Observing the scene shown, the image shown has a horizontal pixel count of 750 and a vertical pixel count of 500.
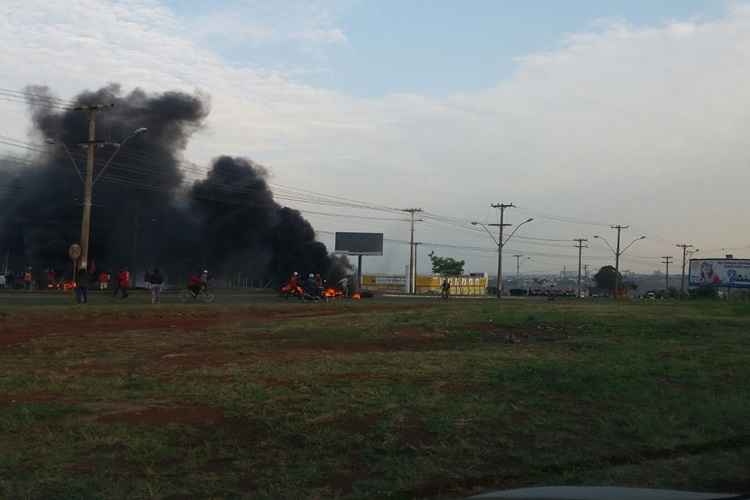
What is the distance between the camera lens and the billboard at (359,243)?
92.1 meters

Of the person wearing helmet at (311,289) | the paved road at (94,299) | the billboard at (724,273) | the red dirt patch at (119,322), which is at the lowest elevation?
the red dirt patch at (119,322)

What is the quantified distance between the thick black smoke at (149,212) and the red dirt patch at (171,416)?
55.7m

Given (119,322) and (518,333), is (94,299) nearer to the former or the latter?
(119,322)

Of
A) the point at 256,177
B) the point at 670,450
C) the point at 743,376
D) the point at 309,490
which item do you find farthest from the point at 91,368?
the point at 256,177

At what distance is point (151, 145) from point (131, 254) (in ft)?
31.3

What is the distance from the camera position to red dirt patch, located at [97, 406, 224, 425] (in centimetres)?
876

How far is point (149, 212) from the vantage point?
70.4m

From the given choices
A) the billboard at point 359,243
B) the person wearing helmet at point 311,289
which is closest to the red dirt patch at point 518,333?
the person wearing helmet at point 311,289

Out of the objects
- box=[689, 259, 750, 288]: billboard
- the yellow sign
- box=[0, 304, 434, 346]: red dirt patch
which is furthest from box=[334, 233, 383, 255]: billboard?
box=[0, 304, 434, 346]: red dirt patch

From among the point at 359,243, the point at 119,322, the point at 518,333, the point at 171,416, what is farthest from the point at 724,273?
the point at 171,416

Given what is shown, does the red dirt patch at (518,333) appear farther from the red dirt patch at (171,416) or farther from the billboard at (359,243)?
the billboard at (359,243)

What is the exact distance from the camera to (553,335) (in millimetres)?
20078

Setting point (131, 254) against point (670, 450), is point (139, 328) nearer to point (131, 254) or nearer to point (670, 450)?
point (670, 450)

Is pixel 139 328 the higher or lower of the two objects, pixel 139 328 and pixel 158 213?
the lower
